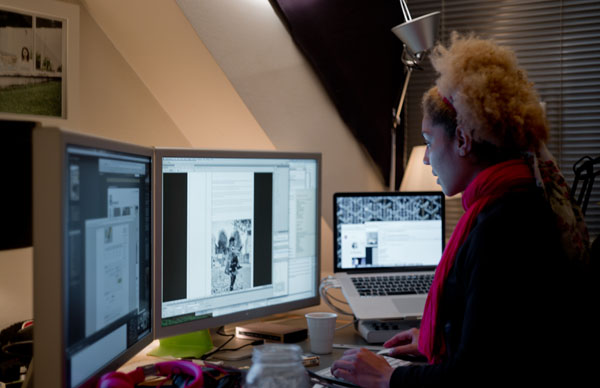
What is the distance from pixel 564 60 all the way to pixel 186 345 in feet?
7.11

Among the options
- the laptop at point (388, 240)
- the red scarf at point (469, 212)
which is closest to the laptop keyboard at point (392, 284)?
the laptop at point (388, 240)

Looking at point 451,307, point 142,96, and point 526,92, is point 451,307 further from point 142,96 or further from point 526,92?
point 142,96

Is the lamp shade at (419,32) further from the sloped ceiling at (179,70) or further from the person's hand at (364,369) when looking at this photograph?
the person's hand at (364,369)

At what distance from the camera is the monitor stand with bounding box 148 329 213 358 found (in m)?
1.38

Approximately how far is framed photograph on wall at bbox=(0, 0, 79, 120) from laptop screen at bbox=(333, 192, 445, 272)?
3.23ft

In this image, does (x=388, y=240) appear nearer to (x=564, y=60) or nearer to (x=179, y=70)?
(x=179, y=70)

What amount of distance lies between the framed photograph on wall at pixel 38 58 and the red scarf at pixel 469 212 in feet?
4.39

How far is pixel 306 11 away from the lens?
196 cm

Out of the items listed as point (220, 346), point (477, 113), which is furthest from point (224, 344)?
point (477, 113)

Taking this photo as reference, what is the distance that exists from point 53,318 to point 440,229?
55.6 inches

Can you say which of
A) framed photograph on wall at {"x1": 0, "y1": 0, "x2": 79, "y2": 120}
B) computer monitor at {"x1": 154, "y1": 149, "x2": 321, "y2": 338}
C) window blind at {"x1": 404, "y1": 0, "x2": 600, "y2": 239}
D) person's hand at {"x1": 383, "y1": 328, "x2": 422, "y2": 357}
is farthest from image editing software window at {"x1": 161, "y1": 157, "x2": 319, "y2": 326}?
window blind at {"x1": 404, "y1": 0, "x2": 600, "y2": 239}

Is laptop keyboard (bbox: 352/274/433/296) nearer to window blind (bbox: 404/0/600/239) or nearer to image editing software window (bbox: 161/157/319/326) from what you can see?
image editing software window (bbox: 161/157/319/326)

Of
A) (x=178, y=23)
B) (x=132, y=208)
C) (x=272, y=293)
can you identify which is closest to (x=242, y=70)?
(x=178, y=23)

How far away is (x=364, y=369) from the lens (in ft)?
3.71
